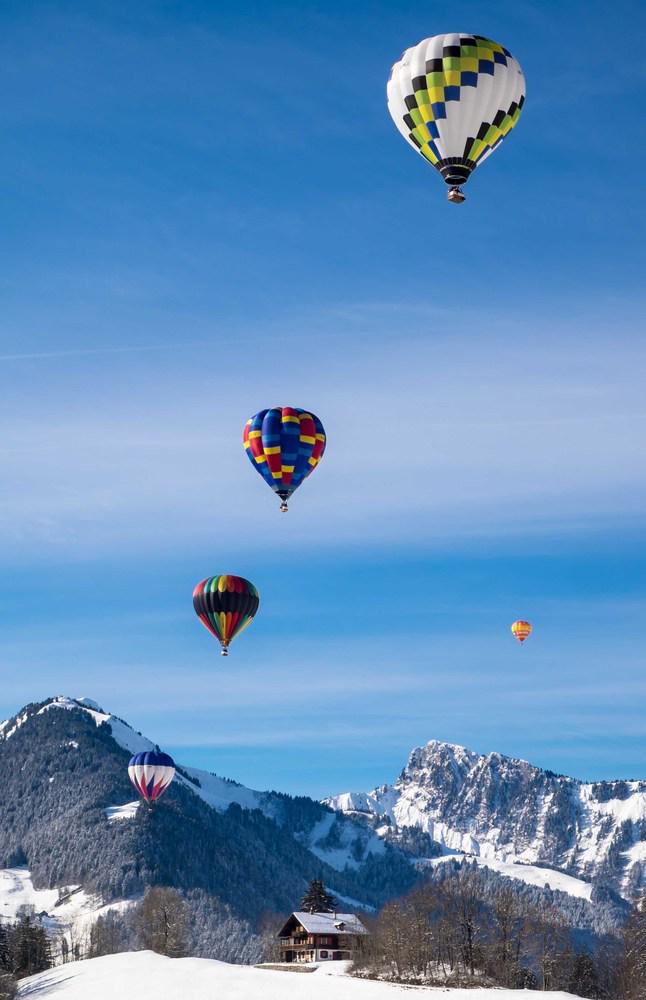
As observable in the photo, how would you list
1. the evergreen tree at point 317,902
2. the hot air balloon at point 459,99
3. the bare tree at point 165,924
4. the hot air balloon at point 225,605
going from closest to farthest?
the hot air balloon at point 459,99, the hot air balloon at point 225,605, the evergreen tree at point 317,902, the bare tree at point 165,924

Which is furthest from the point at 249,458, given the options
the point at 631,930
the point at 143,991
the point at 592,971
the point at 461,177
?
the point at 592,971

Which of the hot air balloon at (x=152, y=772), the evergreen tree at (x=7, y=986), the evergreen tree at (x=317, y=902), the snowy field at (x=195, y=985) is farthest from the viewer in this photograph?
the hot air balloon at (x=152, y=772)

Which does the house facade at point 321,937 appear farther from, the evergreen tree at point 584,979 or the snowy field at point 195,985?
the evergreen tree at point 584,979

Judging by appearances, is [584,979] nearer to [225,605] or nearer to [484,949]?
[484,949]

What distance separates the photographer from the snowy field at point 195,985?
112 m

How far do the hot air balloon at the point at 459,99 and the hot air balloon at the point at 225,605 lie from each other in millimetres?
53433

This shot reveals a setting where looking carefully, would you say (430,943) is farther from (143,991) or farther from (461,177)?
(461,177)

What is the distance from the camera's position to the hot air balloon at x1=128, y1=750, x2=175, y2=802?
19225cm

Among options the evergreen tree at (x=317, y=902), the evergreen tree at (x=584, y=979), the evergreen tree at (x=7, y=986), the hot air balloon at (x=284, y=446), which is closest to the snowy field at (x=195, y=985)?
the evergreen tree at (x=7, y=986)

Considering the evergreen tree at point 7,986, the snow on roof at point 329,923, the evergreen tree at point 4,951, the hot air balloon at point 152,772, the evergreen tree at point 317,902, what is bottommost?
the evergreen tree at point 7,986

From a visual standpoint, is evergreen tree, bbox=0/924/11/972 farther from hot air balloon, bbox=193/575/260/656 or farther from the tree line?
hot air balloon, bbox=193/575/260/656

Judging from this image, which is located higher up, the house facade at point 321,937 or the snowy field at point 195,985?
the house facade at point 321,937

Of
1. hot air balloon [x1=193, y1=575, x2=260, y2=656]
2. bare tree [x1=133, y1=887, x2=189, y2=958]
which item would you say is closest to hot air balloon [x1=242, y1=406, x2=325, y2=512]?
hot air balloon [x1=193, y1=575, x2=260, y2=656]

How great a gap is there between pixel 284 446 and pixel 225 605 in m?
19.9
